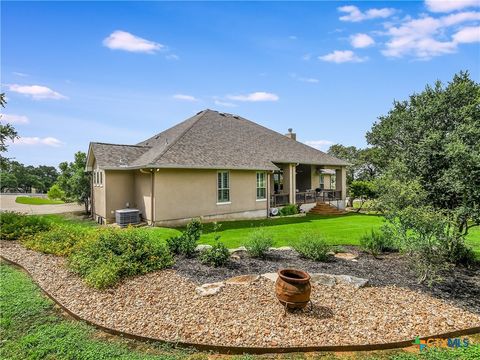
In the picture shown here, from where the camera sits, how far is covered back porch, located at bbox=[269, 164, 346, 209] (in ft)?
68.6

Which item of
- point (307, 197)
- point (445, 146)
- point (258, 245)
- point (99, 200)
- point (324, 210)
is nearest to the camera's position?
point (445, 146)

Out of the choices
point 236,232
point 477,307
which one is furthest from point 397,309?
point 236,232

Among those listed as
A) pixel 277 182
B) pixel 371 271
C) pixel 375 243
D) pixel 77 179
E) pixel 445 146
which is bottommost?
pixel 371 271

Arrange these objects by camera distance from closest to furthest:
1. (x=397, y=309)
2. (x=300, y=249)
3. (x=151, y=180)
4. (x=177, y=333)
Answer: (x=177, y=333), (x=397, y=309), (x=300, y=249), (x=151, y=180)

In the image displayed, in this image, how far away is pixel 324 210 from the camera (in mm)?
21781

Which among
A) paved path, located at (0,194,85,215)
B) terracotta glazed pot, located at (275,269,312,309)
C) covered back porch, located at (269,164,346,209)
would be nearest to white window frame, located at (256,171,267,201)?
covered back porch, located at (269,164,346,209)

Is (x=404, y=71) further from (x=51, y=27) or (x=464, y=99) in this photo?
(x=51, y=27)

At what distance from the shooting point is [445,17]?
955 cm

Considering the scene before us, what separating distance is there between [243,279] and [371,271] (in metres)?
3.49

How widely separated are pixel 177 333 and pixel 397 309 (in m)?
4.11

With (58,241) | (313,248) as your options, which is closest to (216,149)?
(58,241)

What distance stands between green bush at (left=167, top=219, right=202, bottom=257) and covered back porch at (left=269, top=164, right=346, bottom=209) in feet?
39.9

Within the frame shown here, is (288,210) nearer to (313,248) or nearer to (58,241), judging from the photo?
(313,248)

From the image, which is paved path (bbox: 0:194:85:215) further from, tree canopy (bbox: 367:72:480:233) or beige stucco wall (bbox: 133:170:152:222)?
tree canopy (bbox: 367:72:480:233)
